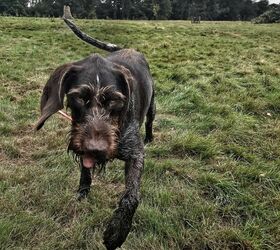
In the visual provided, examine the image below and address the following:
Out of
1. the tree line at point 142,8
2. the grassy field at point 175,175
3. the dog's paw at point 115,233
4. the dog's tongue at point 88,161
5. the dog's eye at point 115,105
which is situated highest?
the dog's eye at point 115,105

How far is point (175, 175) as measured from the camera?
5438 millimetres

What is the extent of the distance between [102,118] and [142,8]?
244 feet

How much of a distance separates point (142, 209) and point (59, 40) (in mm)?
16290

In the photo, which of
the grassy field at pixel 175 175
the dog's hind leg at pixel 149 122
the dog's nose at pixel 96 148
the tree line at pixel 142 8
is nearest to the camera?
the dog's nose at pixel 96 148

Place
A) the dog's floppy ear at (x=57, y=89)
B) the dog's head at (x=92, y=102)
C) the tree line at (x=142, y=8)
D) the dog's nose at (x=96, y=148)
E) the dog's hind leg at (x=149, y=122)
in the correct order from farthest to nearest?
1. the tree line at (x=142, y=8)
2. the dog's hind leg at (x=149, y=122)
3. the dog's floppy ear at (x=57, y=89)
4. the dog's head at (x=92, y=102)
5. the dog's nose at (x=96, y=148)

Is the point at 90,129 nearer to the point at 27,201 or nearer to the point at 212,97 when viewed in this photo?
the point at 27,201

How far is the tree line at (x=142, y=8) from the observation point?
208 feet

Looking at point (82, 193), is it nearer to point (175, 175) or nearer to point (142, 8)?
point (175, 175)

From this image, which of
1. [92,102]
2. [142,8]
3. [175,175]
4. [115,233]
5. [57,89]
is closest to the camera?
[92,102]

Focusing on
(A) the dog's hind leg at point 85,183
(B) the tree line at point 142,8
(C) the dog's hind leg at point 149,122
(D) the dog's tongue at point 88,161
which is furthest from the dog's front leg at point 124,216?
(B) the tree line at point 142,8

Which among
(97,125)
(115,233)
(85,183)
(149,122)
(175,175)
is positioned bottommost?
(175,175)

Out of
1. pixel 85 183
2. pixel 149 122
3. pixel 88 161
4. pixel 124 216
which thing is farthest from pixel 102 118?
pixel 149 122

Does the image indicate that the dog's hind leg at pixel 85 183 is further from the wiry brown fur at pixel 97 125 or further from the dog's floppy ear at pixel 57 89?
the wiry brown fur at pixel 97 125

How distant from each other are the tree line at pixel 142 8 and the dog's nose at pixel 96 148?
193 ft
